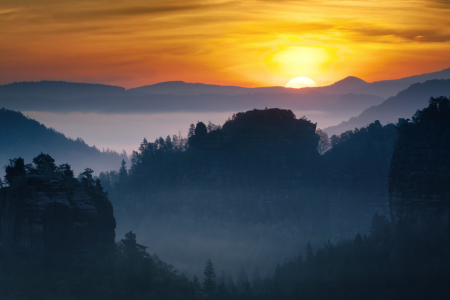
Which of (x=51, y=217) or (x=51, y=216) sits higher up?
(x=51, y=216)

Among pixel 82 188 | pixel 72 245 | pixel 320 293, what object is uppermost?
pixel 82 188

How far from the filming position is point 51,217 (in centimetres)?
17338

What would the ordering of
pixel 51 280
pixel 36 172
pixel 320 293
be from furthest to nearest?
pixel 320 293, pixel 36 172, pixel 51 280

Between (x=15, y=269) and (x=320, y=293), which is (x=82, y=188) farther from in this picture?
(x=320, y=293)

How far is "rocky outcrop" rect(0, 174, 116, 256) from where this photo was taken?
173 meters

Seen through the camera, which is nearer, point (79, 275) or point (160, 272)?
point (79, 275)

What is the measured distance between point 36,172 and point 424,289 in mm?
88072

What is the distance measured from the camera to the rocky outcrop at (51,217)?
17325 cm

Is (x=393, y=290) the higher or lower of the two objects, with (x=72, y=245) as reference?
lower

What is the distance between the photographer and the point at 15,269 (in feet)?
570

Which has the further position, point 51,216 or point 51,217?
point 51,217

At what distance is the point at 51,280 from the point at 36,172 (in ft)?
83.5

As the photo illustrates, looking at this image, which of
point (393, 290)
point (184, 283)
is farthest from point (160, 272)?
point (393, 290)

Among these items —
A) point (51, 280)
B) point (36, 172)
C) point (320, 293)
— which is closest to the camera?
point (51, 280)
